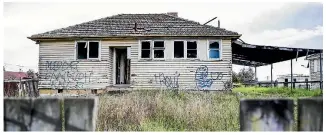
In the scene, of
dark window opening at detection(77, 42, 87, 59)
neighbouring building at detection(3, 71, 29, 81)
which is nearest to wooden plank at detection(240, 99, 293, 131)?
neighbouring building at detection(3, 71, 29, 81)

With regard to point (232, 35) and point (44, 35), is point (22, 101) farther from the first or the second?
point (44, 35)

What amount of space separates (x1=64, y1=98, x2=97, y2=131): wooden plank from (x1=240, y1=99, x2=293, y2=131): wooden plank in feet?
2.43

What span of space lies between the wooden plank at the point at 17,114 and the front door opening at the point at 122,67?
16.2m

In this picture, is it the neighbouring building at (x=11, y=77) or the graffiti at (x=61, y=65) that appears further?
the graffiti at (x=61, y=65)

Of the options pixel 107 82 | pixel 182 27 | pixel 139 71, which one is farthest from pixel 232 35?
pixel 107 82

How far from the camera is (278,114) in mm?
1611

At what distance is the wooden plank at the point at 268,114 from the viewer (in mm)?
1604

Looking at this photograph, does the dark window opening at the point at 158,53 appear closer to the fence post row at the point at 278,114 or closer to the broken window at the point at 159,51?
the broken window at the point at 159,51

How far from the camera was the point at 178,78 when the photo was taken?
1664cm

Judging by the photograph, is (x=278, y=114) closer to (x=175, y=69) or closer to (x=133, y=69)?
(x=175, y=69)

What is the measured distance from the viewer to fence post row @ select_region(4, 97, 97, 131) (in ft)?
5.32

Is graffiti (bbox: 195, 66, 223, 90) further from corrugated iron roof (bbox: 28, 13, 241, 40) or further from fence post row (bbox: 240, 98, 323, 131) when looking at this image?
fence post row (bbox: 240, 98, 323, 131)

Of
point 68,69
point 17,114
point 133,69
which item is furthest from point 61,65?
point 17,114

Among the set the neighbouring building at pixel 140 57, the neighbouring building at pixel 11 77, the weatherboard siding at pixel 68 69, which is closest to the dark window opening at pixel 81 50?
the neighbouring building at pixel 140 57
